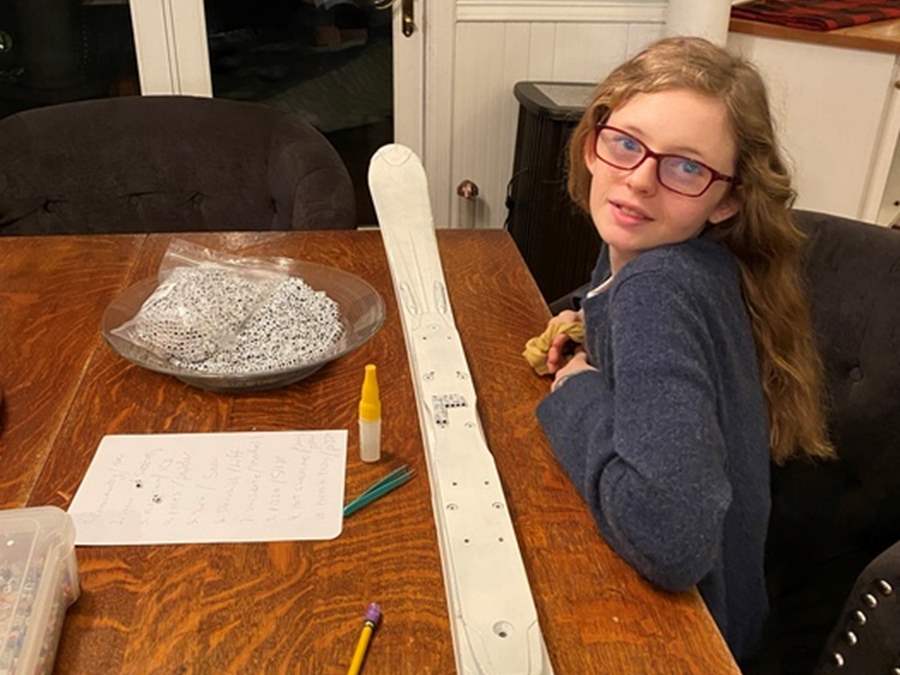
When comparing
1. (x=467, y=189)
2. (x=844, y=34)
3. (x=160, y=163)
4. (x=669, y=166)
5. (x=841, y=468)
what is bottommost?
(x=467, y=189)

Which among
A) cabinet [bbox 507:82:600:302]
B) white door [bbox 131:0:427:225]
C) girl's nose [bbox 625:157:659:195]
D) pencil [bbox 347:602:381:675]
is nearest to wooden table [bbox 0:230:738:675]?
pencil [bbox 347:602:381:675]

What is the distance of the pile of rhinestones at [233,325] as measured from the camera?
1.10 meters

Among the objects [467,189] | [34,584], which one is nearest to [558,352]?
[34,584]

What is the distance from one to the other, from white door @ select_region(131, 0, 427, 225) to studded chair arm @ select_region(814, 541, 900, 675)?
2.09 meters

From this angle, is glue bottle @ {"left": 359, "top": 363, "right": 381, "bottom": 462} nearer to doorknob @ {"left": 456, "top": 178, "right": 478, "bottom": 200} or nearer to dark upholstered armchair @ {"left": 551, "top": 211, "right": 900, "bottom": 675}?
dark upholstered armchair @ {"left": 551, "top": 211, "right": 900, "bottom": 675}

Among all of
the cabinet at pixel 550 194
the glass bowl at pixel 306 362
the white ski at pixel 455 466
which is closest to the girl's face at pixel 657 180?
the white ski at pixel 455 466

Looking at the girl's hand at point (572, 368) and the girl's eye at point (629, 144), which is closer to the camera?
the girl's eye at point (629, 144)

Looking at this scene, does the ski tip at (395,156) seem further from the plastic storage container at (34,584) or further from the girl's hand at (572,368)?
the plastic storage container at (34,584)

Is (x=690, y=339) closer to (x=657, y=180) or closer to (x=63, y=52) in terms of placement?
(x=657, y=180)

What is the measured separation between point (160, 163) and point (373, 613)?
1.45 m

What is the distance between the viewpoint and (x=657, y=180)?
0.92 m

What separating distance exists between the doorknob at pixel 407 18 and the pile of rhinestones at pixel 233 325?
5.12 ft

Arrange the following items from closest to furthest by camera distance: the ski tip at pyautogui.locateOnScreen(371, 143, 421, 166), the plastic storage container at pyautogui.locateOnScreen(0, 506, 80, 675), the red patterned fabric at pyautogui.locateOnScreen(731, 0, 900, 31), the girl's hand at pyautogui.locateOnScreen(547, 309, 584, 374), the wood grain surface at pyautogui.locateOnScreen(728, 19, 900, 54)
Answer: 1. the plastic storage container at pyautogui.locateOnScreen(0, 506, 80, 675)
2. the girl's hand at pyautogui.locateOnScreen(547, 309, 584, 374)
3. the ski tip at pyautogui.locateOnScreen(371, 143, 421, 166)
4. the wood grain surface at pyautogui.locateOnScreen(728, 19, 900, 54)
5. the red patterned fabric at pyautogui.locateOnScreen(731, 0, 900, 31)

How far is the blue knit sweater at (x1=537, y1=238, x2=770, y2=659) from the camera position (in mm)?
781
